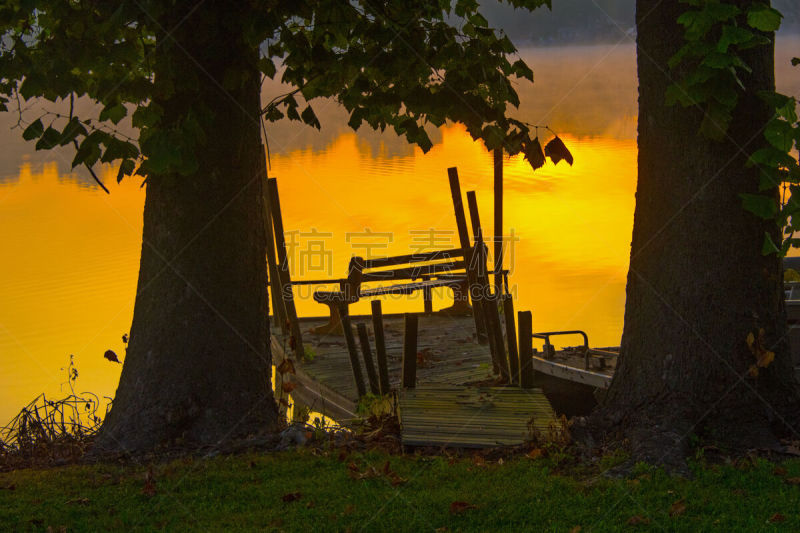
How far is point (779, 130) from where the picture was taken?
8203mm

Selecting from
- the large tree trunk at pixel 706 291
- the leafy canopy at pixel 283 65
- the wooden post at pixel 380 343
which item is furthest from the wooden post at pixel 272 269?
the large tree trunk at pixel 706 291

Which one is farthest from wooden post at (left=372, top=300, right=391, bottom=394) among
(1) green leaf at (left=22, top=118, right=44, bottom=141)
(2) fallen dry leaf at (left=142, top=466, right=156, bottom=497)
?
(1) green leaf at (left=22, top=118, right=44, bottom=141)

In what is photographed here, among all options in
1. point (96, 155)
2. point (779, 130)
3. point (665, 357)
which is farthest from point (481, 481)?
point (96, 155)

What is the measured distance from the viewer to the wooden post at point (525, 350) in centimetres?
1086

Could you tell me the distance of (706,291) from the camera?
28.4 feet

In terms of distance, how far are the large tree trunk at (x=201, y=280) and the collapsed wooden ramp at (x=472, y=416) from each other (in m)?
1.62

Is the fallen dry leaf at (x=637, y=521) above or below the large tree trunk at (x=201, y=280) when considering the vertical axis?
below

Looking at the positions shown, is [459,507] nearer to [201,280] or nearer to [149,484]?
[149,484]

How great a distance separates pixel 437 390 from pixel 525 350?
1103 millimetres

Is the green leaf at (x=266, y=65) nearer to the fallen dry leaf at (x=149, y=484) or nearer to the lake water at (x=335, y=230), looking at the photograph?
the fallen dry leaf at (x=149, y=484)

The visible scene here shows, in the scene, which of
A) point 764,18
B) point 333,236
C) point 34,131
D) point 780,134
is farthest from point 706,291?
point 333,236

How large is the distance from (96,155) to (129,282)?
66.7 ft

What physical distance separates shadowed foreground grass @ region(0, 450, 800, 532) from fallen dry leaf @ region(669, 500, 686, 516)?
1 cm

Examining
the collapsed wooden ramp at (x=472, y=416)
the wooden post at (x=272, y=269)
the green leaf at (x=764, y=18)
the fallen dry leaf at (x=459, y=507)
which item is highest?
the green leaf at (x=764, y=18)
